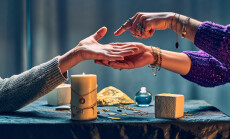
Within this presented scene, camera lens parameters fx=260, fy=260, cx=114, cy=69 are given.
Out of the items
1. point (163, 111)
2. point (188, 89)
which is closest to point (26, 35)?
point (188, 89)

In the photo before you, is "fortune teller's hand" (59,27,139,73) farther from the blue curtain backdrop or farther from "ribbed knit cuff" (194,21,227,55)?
the blue curtain backdrop

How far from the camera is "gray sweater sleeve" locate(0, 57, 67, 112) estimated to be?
3.29 feet

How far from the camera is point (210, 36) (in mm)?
965

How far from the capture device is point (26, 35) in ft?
6.97

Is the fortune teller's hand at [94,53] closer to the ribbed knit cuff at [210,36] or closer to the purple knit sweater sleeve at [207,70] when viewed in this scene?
the ribbed knit cuff at [210,36]

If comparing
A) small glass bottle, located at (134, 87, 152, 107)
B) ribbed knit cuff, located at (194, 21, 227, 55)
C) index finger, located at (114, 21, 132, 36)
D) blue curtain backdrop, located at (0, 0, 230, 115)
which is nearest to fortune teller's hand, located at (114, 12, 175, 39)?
index finger, located at (114, 21, 132, 36)

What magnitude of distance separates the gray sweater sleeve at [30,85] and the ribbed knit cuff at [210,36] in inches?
21.5

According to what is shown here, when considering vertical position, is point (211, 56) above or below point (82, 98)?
above

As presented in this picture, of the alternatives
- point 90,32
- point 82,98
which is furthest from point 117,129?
point 90,32

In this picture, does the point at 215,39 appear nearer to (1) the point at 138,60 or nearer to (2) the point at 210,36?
(2) the point at 210,36

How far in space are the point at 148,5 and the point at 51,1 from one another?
78cm

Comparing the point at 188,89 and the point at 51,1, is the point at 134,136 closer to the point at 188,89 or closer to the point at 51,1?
the point at 188,89

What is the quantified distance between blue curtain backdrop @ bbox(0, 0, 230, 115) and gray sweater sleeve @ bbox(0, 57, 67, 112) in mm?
1103

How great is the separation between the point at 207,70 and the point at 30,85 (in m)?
0.78
